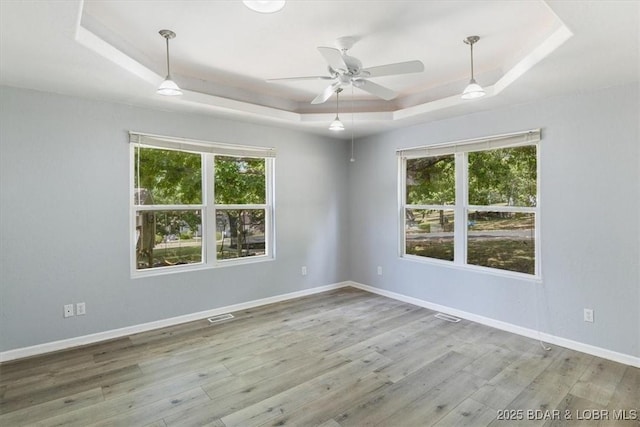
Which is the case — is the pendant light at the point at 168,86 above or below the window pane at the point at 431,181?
above

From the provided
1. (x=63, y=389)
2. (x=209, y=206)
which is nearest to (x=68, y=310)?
(x=63, y=389)

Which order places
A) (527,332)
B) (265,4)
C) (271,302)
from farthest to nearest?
1. (271,302)
2. (527,332)
3. (265,4)

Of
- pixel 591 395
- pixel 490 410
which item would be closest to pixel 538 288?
pixel 591 395

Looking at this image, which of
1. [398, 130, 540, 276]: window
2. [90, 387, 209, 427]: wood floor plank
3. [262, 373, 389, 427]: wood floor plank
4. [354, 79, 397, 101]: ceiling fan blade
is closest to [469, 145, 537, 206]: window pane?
[398, 130, 540, 276]: window

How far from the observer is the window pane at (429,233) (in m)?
4.45

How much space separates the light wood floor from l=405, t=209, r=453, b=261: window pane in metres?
1.08

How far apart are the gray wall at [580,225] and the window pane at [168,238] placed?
326 centimetres

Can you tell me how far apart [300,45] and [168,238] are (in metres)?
→ 2.62

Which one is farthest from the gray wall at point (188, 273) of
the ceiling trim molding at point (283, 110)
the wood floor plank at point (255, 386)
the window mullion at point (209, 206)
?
the wood floor plank at point (255, 386)

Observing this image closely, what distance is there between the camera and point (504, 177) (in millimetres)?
3891

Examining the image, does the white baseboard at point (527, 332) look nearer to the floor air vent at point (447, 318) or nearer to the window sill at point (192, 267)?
the floor air vent at point (447, 318)

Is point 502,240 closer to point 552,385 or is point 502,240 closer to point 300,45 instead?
point 552,385

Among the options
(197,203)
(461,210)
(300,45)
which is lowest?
(461,210)

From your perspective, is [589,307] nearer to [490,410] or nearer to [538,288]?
[538,288]
